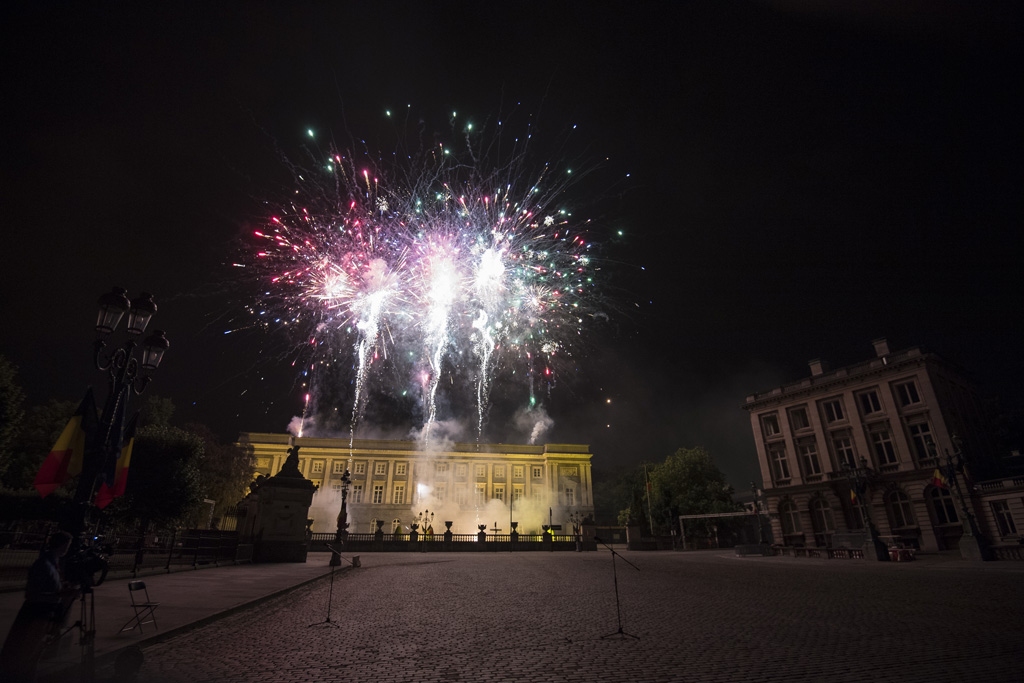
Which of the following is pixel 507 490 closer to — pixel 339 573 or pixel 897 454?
pixel 897 454

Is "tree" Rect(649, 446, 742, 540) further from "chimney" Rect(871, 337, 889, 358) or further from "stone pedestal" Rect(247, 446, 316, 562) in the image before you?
"stone pedestal" Rect(247, 446, 316, 562)

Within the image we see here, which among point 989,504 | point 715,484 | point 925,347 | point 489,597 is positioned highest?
point 925,347

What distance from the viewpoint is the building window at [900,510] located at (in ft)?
108

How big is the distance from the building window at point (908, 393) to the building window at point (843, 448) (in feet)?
15.0

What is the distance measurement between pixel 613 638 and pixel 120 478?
9685mm

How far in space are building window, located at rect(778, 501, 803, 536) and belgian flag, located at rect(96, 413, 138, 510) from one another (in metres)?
44.2

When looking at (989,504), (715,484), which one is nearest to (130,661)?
(989,504)

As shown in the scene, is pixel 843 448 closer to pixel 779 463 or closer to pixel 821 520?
pixel 779 463

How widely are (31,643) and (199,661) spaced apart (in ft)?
6.24

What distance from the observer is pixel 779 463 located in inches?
1654

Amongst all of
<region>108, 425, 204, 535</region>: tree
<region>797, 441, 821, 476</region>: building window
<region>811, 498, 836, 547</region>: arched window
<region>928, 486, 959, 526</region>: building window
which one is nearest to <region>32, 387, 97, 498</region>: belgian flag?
<region>108, 425, 204, 535</region>: tree

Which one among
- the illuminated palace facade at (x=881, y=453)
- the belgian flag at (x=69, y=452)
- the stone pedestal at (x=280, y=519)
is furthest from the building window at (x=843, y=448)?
the belgian flag at (x=69, y=452)

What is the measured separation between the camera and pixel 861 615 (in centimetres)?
812

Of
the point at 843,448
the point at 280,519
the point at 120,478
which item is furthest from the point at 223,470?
the point at 843,448
